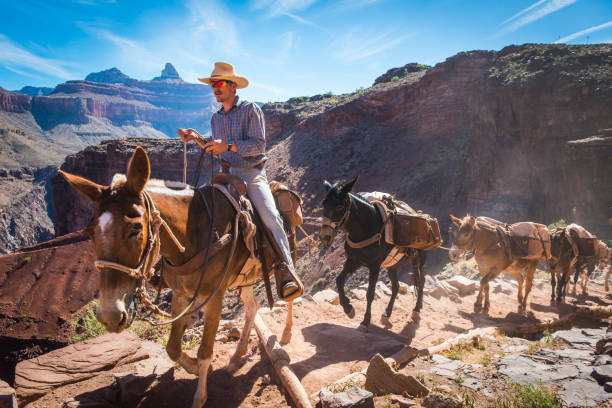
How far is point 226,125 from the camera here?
3.71 metres

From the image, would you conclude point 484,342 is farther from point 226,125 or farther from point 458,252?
point 226,125

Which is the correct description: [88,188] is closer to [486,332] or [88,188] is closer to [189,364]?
[189,364]

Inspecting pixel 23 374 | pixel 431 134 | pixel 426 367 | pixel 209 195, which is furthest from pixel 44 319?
pixel 431 134

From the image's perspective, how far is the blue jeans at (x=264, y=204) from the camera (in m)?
3.56

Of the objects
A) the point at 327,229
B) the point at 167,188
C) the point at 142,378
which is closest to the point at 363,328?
the point at 327,229

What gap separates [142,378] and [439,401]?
314 centimetres

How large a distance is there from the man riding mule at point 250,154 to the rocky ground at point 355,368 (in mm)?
1425

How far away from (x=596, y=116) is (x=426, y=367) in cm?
2411

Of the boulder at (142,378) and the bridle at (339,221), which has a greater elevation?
the bridle at (339,221)

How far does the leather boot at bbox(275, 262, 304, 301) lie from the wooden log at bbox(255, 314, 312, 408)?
3.02ft

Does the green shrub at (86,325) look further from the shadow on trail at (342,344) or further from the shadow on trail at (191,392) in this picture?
the shadow on trail at (342,344)

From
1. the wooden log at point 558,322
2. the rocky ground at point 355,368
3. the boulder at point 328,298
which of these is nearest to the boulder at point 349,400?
the rocky ground at point 355,368

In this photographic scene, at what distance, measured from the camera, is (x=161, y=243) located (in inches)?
99.5

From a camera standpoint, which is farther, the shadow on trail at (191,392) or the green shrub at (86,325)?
the green shrub at (86,325)
